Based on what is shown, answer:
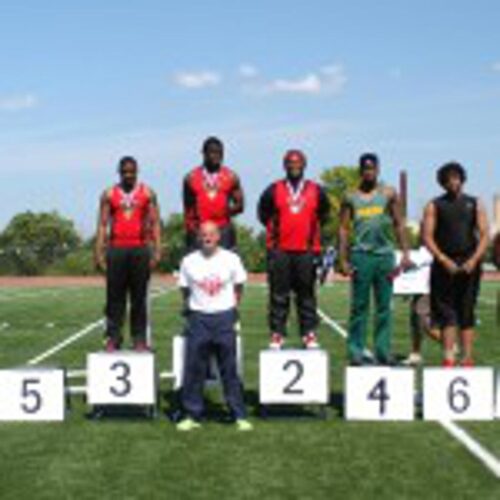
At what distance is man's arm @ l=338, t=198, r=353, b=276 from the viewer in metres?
10.1

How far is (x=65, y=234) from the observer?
94.4 m

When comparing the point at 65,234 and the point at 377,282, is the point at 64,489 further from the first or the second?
the point at 65,234

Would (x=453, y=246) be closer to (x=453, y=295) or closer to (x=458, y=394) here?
(x=453, y=295)

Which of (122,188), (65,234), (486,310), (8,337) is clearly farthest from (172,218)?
(122,188)

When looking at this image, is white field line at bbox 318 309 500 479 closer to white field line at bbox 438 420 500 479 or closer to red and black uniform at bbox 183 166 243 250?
white field line at bbox 438 420 500 479

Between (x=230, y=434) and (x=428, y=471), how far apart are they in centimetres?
175

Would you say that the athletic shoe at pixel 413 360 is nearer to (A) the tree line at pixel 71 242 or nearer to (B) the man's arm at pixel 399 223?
(B) the man's arm at pixel 399 223

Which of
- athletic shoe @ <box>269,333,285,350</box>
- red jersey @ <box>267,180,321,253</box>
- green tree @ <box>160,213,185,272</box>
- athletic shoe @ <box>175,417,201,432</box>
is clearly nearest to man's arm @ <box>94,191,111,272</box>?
red jersey @ <box>267,180,321,253</box>

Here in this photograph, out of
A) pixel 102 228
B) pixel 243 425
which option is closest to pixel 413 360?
pixel 102 228

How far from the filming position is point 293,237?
10008 mm

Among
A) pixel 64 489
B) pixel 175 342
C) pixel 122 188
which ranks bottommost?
pixel 64 489

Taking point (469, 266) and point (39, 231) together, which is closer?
point (469, 266)

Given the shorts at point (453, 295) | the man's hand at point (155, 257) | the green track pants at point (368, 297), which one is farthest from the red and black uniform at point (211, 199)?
the shorts at point (453, 295)

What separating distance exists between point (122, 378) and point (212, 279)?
3.65 feet
